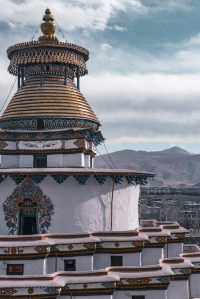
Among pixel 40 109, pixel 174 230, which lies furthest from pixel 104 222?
pixel 40 109

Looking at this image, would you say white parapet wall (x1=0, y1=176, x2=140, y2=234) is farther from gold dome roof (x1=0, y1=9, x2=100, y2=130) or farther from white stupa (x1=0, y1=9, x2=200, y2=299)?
gold dome roof (x1=0, y1=9, x2=100, y2=130)

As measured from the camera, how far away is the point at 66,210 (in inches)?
981

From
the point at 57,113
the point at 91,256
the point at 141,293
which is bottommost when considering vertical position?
the point at 141,293

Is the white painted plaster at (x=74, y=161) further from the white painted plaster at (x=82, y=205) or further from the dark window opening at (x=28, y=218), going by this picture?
the dark window opening at (x=28, y=218)

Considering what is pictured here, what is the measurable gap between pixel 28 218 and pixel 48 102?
7.84 meters

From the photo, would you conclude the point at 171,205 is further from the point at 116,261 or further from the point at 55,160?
the point at 116,261

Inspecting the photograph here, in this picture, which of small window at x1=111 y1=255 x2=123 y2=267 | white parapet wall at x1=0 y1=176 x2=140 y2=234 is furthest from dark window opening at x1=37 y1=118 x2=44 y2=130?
small window at x1=111 y1=255 x2=123 y2=267

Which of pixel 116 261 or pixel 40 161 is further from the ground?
pixel 40 161

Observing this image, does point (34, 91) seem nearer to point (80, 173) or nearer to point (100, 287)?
point (80, 173)

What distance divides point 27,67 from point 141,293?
1628 centimetres

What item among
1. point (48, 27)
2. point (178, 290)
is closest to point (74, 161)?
point (178, 290)

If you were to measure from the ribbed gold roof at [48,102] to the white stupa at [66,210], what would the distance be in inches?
2.5

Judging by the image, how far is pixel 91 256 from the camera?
23.5 metres

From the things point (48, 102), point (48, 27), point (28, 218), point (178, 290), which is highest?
point (48, 27)
